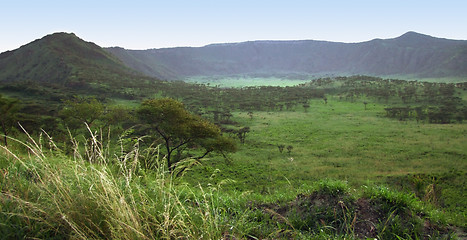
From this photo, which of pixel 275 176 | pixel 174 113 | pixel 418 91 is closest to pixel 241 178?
pixel 275 176

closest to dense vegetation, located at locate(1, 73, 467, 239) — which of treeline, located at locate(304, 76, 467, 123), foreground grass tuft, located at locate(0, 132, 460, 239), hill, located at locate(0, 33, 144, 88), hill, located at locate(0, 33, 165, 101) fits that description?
foreground grass tuft, located at locate(0, 132, 460, 239)

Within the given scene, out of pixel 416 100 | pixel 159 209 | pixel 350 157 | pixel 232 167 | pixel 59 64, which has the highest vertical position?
pixel 59 64

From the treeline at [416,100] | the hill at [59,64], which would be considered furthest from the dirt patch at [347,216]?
the hill at [59,64]

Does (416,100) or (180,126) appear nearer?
(180,126)

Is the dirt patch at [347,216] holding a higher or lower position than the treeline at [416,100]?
higher

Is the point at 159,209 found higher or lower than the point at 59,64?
lower

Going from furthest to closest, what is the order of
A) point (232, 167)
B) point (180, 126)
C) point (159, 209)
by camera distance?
point (232, 167), point (180, 126), point (159, 209)

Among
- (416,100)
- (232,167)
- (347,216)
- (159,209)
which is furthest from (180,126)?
(416,100)

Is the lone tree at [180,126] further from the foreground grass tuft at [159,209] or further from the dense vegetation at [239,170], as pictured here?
the foreground grass tuft at [159,209]

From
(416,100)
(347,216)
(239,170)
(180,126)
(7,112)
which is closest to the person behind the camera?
(347,216)

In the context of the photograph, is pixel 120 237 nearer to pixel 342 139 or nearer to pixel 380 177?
pixel 380 177

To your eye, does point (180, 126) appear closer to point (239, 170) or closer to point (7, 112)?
point (239, 170)

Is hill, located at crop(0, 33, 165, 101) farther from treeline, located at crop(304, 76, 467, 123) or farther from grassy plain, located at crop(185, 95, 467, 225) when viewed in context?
treeline, located at crop(304, 76, 467, 123)

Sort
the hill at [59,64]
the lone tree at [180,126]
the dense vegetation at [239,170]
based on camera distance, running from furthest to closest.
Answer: the hill at [59,64], the lone tree at [180,126], the dense vegetation at [239,170]
